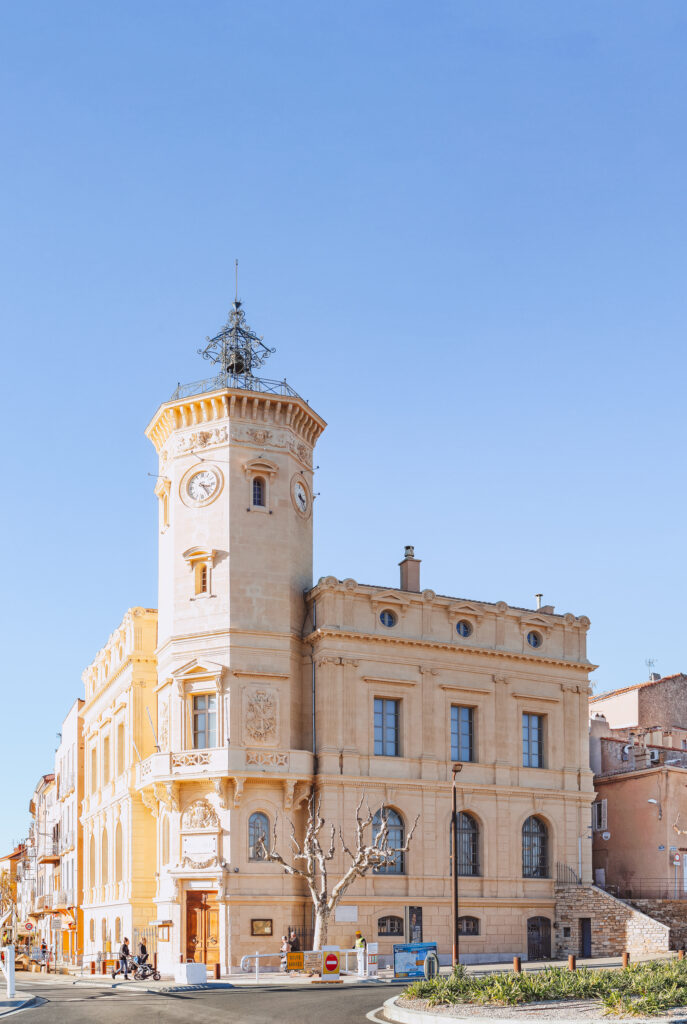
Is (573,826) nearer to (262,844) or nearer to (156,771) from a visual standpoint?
(262,844)

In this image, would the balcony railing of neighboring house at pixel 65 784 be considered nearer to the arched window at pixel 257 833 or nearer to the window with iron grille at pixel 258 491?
the arched window at pixel 257 833

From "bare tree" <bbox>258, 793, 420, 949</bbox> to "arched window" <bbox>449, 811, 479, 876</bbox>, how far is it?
309 centimetres

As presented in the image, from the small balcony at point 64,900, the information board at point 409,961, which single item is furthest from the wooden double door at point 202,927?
the small balcony at point 64,900

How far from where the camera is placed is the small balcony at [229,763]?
45625 mm

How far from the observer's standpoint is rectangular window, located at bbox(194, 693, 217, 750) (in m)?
47.1

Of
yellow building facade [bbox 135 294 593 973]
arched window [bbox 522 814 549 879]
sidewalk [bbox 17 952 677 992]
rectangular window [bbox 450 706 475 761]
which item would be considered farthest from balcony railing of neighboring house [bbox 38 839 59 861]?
arched window [bbox 522 814 549 879]

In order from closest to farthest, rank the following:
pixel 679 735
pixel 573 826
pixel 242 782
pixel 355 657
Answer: pixel 242 782 < pixel 355 657 < pixel 573 826 < pixel 679 735

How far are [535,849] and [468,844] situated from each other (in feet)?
11.2

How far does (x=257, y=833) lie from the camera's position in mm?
46250

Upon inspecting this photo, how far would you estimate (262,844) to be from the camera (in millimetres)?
45812

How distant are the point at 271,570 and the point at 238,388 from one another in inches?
288

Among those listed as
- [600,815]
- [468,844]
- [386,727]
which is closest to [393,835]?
[468,844]

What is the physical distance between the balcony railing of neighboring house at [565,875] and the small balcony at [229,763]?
12.2m

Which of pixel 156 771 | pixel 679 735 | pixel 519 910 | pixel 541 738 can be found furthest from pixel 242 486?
pixel 679 735
